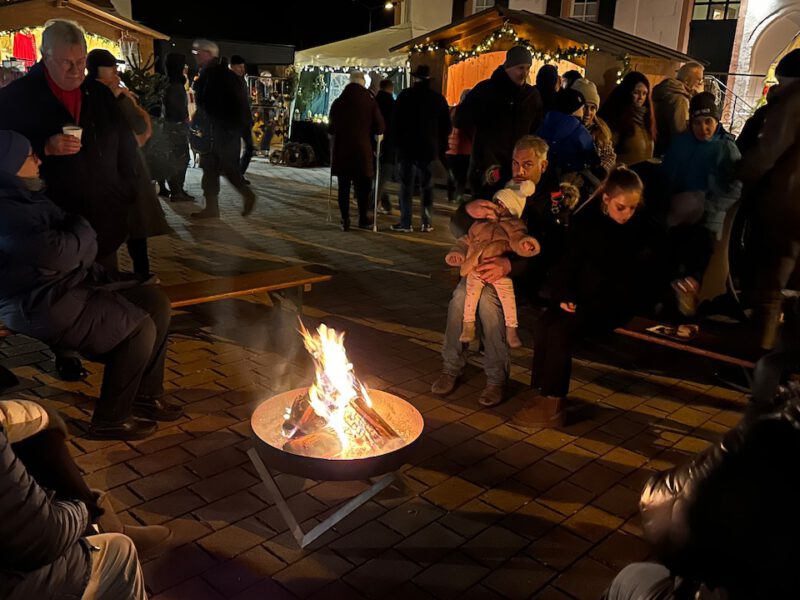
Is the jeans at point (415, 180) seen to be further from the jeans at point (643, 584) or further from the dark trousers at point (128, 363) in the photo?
the jeans at point (643, 584)

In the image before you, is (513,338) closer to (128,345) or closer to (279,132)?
(128,345)

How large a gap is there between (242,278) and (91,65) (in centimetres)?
267

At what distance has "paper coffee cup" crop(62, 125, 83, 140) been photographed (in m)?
4.11

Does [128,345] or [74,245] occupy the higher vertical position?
[74,245]

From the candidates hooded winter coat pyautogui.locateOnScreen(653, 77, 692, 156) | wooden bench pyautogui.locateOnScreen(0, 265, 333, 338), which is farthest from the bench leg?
hooded winter coat pyautogui.locateOnScreen(653, 77, 692, 156)

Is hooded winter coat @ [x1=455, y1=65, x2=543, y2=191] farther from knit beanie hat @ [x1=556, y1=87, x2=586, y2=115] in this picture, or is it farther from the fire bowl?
the fire bowl

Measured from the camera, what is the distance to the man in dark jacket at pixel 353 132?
30.2 feet

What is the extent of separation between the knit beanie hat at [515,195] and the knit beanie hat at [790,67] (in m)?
2.10

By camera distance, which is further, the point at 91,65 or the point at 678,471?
the point at 91,65

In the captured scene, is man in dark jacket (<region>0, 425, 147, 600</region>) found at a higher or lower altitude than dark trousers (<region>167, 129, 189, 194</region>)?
lower

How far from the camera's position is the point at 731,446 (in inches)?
55.9

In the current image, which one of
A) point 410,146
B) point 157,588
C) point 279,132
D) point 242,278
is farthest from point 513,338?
point 279,132

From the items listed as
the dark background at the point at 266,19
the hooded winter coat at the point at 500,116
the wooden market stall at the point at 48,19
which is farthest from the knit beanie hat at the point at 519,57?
the dark background at the point at 266,19

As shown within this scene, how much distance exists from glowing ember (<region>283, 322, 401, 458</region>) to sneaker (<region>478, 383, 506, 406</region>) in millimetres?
1319
